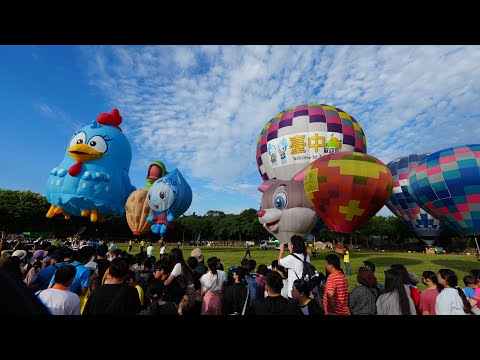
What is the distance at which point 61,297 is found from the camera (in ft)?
9.90

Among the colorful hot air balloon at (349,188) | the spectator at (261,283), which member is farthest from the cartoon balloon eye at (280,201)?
the spectator at (261,283)

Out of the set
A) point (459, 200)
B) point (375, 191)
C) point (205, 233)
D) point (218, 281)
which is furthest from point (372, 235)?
point (218, 281)

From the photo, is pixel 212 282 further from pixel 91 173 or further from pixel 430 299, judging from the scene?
pixel 91 173

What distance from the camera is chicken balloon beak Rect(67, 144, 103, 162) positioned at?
77.4 feet

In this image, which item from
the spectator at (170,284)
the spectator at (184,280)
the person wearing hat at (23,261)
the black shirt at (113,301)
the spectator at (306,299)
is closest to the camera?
the black shirt at (113,301)

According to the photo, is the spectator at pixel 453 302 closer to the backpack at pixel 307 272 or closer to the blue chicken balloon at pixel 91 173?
the backpack at pixel 307 272

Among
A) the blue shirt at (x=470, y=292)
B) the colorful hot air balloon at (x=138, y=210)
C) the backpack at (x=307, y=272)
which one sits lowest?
the blue shirt at (x=470, y=292)

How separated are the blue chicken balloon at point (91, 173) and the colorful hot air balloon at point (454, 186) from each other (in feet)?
78.5

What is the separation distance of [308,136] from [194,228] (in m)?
52.5

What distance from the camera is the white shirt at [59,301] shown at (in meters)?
2.96

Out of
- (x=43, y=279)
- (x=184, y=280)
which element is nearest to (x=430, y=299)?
(x=184, y=280)

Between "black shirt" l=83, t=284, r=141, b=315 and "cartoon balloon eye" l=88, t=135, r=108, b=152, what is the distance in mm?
24327

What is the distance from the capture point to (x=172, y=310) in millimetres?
3455
